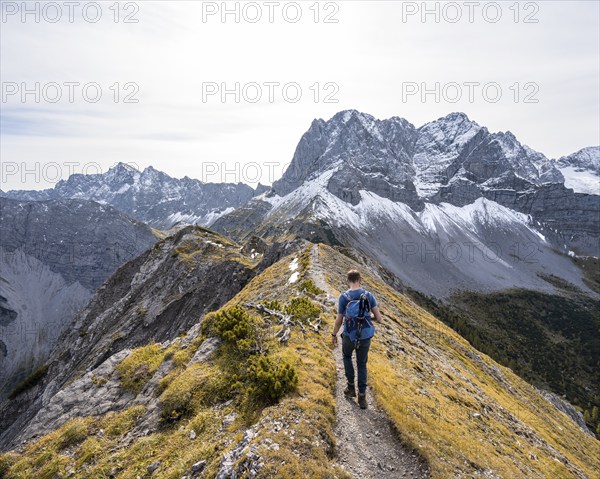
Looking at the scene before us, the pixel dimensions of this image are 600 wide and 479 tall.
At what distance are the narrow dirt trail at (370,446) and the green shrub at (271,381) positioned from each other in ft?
6.73

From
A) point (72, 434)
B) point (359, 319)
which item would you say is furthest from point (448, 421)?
point (72, 434)

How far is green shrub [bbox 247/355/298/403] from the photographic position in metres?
12.2

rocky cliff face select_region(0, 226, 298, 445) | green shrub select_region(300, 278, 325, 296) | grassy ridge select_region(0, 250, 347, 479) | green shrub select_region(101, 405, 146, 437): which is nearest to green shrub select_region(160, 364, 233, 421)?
grassy ridge select_region(0, 250, 347, 479)

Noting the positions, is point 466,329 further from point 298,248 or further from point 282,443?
point 282,443

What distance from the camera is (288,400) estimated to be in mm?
11805

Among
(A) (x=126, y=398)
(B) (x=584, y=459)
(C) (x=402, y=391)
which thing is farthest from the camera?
(B) (x=584, y=459)

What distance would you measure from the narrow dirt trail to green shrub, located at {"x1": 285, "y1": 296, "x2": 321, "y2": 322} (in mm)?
6917

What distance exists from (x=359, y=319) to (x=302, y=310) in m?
8.50

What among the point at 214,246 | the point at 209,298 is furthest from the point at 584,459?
the point at 214,246

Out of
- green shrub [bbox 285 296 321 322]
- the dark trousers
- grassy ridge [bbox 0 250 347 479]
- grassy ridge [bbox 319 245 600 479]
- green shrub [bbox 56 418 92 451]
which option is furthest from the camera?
green shrub [bbox 285 296 321 322]

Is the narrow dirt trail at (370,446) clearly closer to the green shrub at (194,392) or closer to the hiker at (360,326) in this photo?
the hiker at (360,326)

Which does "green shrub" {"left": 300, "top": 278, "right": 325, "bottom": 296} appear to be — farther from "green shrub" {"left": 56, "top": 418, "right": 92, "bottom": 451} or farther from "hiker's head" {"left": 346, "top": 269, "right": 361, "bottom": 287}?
"green shrub" {"left": 56, "top": 418, "right": 92, "bottom": 451}

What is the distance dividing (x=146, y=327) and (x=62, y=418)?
41600 mm

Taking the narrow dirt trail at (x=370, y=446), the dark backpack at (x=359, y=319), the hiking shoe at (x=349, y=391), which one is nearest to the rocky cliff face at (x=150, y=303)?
the hiking shoe at (x=349, y=391)
